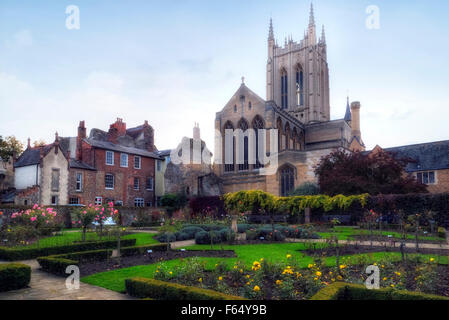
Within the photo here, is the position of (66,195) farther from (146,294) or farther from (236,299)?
(236,299)

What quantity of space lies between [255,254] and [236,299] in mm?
7305

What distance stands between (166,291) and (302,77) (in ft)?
213

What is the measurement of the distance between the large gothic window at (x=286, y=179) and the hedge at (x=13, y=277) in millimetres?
32517

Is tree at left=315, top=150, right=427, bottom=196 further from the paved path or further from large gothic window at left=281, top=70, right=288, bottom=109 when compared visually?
large gothic window at left=281, top=70, right=288, bottom=109

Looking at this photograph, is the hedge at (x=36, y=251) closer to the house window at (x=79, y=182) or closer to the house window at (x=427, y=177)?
the house window at (x=79, y=182)

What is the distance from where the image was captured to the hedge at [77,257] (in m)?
9.66

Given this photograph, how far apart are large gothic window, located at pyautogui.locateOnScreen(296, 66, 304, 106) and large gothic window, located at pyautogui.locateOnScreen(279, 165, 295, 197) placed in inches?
1169

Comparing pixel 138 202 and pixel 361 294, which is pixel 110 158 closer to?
pixel 138 202

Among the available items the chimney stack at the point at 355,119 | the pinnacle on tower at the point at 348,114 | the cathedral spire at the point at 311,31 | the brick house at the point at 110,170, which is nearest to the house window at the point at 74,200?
the brick house at the point at 110,170

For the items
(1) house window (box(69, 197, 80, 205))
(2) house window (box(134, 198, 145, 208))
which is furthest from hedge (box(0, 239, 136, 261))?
(2) house window (box(134, 198, 145, 208))

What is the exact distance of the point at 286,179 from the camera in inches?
1564

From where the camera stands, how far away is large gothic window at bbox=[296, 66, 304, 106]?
2613 inches

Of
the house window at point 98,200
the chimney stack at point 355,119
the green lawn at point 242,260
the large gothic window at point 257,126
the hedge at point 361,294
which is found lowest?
the green lawn at point 242,260

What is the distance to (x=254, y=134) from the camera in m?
47.1
